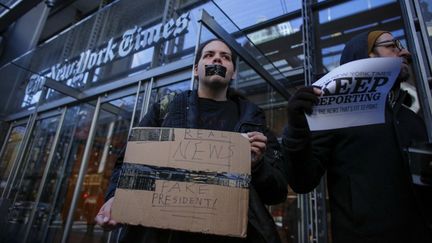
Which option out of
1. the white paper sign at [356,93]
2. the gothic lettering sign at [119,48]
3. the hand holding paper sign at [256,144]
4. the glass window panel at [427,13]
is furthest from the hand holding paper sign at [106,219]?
the gothic lettering sign at [119,48]

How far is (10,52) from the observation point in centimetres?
911

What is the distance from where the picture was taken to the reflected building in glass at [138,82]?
123 inches

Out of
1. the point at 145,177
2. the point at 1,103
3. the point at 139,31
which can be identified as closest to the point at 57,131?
the point at 139,31

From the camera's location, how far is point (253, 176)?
4.08ft

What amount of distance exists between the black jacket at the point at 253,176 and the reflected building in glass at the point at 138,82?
3.86ft

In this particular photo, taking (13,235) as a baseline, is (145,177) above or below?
above

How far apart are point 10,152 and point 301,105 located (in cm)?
736

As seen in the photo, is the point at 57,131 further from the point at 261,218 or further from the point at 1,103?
the point at 261,218

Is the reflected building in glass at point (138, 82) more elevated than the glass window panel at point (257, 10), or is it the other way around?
the glass window panel at point (257, 10)

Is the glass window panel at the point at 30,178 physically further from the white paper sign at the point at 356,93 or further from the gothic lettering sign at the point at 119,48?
the white paper sign at the point at 356,93

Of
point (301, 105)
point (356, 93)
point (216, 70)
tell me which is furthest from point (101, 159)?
point (356, 93)

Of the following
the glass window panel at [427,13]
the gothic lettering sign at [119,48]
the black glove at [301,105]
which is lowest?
the black glove at [301,105]

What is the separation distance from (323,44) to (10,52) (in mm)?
9960

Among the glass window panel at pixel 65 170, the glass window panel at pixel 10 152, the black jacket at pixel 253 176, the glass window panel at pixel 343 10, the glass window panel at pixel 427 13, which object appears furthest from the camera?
the glass window panel at pixel 10 152
